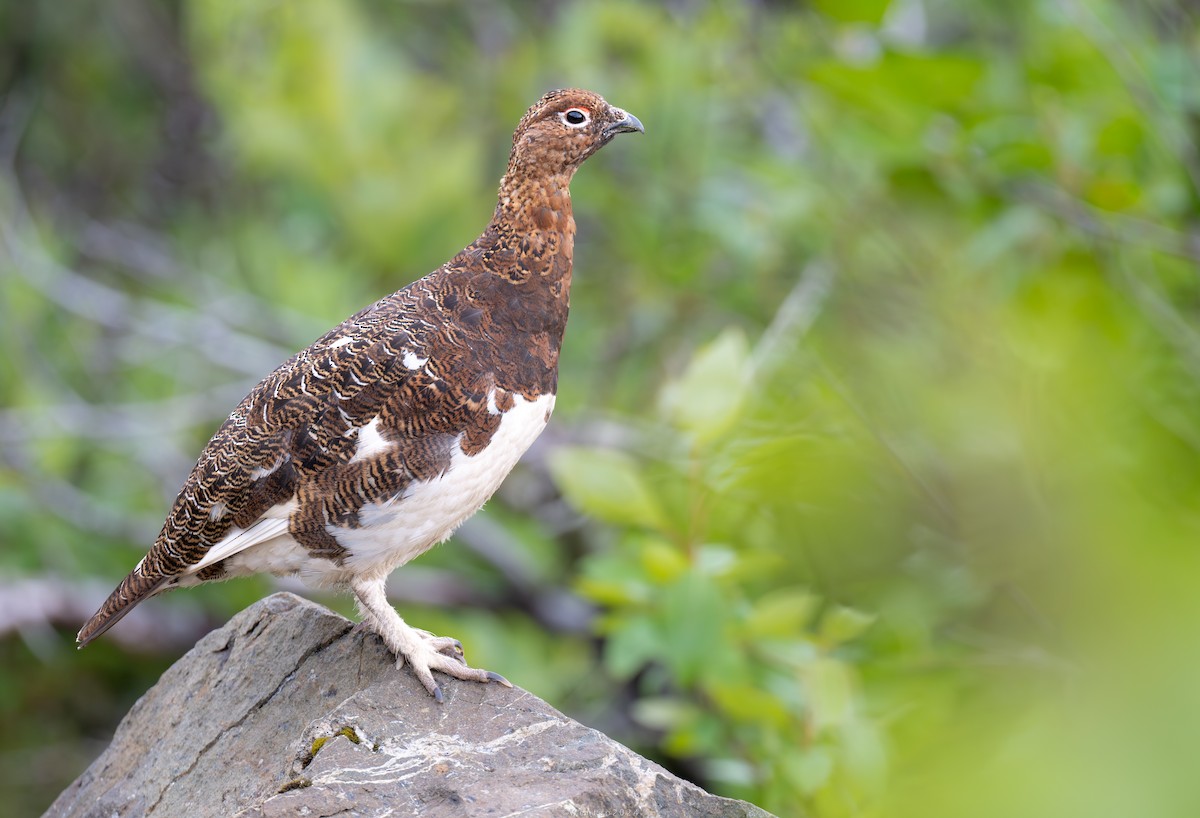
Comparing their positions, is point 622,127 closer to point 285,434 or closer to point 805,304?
A: point 285,434

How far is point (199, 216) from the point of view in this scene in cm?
837

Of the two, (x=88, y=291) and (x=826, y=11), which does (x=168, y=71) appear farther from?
(x=826, y=11)

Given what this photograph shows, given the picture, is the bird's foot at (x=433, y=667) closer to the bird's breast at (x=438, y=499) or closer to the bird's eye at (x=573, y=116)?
the bird's breast at (x=438, y=499)

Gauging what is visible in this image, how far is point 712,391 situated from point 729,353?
0.09 metres

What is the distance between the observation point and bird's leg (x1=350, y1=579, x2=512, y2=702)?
7.80ft

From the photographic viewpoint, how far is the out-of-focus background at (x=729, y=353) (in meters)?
0.61

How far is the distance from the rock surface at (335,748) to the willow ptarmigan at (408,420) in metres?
0.12

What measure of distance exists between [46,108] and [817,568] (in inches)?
369

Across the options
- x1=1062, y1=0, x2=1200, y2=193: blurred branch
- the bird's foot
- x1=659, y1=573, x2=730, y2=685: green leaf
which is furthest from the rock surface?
x1=1062, y1=0, x2=1200, y2=193: blurred branch

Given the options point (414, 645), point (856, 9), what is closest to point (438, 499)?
point (414, 645)

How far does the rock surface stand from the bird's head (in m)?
1.09

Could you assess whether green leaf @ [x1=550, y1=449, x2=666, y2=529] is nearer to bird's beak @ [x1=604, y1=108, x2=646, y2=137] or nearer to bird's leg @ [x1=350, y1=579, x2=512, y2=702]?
bird's leg @ [x1=350, y1=579, x2=512, y2=702]

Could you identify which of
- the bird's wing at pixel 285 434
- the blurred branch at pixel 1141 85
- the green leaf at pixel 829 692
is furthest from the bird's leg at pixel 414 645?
the blurred branch at pixel 1141 85

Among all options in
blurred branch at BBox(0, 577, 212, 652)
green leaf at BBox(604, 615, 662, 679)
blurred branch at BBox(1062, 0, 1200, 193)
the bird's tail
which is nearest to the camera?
blurred branch at BBox(1062, 0, 1200, 193)
